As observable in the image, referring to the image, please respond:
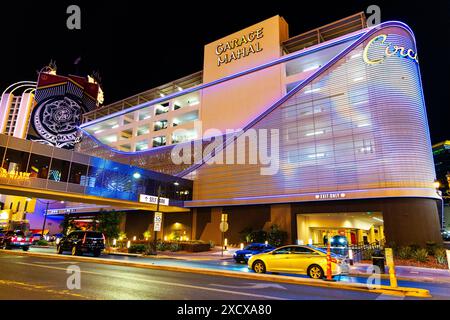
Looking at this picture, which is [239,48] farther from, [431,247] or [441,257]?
[441,257]

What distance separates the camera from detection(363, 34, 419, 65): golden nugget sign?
33.4 metres

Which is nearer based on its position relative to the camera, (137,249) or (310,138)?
(137,249)

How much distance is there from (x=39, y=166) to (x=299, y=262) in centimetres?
2766

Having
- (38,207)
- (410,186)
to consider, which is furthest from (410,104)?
(38,207)

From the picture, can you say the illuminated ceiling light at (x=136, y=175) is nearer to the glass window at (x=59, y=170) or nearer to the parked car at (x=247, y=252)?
the glass window at (x=59, y=170)

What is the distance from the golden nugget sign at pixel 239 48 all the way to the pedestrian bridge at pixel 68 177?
23.8 m

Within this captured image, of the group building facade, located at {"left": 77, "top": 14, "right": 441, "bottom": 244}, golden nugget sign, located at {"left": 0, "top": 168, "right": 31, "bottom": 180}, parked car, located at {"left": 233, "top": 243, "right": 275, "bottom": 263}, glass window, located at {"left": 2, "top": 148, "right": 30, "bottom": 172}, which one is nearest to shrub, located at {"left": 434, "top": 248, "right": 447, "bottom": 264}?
building facade, located at {"left": 77, "top": 14, "right": 441, "bottom": 244}

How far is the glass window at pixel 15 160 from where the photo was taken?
27.3m

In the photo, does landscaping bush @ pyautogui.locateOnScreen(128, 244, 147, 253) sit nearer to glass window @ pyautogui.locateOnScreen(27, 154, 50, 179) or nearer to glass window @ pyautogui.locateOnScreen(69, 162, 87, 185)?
glass window @ pyautogui.locateOnScreen(69, 162, 87, 185)

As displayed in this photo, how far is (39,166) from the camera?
29469mm

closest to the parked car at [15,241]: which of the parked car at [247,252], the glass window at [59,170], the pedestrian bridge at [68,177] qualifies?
the pedestrian bridge at [68,177]

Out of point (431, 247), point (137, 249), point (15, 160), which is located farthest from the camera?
point (137, 249)

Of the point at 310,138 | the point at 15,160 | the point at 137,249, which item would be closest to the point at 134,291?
the point at 137,249
